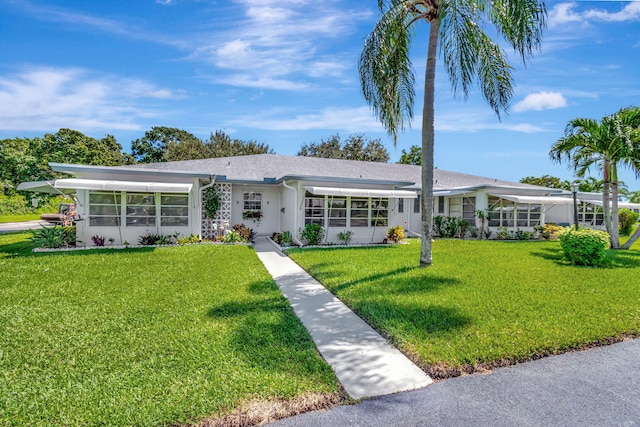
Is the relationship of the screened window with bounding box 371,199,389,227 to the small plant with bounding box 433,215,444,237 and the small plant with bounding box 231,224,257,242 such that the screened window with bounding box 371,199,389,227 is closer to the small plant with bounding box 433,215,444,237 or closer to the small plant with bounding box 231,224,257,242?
the small plant with bounding box 433,215,444,237

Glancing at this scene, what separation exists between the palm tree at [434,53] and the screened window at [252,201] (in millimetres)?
9102

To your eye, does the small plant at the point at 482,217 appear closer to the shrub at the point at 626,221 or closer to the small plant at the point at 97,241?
the shrub at the point at 626,221

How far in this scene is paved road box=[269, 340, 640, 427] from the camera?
330cm

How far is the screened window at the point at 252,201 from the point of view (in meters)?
18.3

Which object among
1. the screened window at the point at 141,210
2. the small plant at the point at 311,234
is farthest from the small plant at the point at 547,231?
the screened window at the point at 141,210

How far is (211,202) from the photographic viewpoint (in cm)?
1645

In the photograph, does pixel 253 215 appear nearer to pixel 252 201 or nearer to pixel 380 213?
pixel 252 201

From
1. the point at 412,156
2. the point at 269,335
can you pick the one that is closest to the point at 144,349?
the point at 269,335

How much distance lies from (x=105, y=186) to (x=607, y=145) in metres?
22.7

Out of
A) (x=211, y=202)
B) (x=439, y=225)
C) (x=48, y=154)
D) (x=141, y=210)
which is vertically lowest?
(x=439, y=225)

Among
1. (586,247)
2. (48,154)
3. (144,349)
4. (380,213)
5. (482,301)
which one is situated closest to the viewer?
(144,349)

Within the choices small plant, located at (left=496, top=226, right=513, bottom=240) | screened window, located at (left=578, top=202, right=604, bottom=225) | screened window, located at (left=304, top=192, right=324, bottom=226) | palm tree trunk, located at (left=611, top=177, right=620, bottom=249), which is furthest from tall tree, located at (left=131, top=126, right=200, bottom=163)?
palm tree trunk, located at (left=611, top=177, right=620, bottom=249)

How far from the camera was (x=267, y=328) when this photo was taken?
219 inches

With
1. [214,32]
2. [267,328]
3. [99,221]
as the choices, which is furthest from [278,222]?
[267,328]
